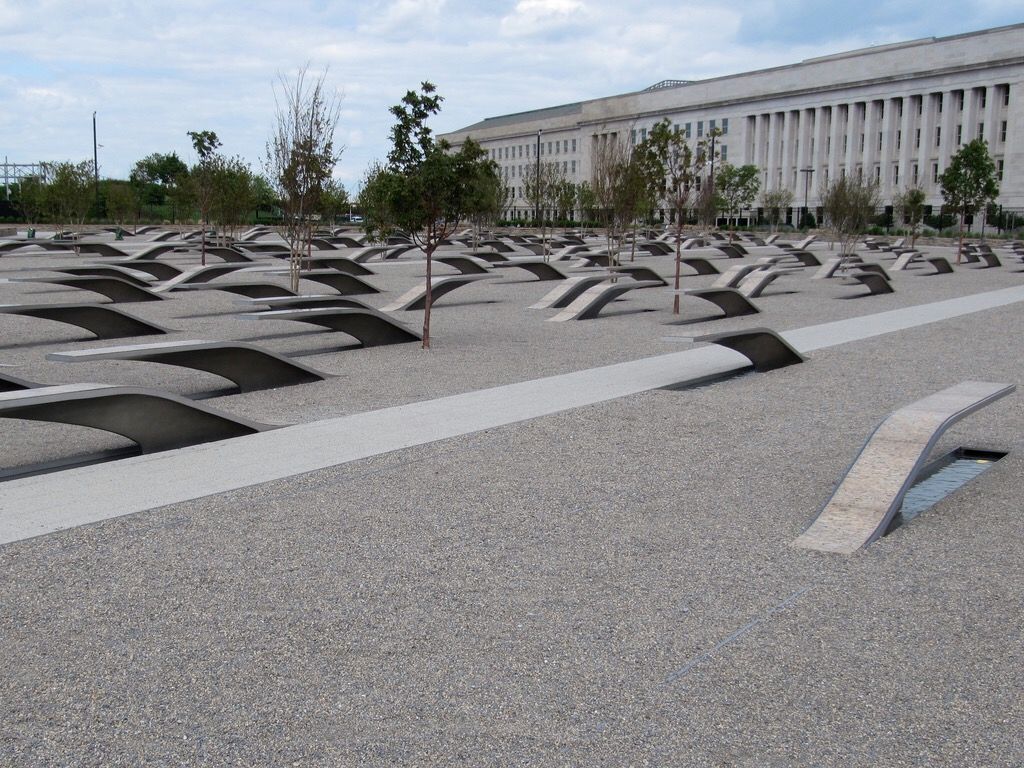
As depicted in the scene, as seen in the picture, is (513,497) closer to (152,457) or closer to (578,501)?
(578,501)

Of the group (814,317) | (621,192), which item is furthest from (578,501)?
(621,192)

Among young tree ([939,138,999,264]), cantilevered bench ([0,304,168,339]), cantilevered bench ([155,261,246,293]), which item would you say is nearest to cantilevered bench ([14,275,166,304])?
cantilevered bench ([155,261,246,293])

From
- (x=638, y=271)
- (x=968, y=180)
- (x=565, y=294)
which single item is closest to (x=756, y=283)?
(x=638, y=271)

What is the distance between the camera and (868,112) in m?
85.6

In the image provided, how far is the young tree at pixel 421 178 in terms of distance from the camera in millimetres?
12797

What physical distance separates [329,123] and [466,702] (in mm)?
18980

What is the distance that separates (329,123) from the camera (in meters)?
21.1

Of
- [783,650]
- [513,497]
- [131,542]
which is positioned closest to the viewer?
[783,650]

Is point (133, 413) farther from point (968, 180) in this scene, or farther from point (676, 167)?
point (968, 180)

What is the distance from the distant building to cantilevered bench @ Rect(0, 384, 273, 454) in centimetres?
6247

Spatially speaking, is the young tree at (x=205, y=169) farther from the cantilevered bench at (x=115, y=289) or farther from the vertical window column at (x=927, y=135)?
the vertical window column at (x=927, y=135)

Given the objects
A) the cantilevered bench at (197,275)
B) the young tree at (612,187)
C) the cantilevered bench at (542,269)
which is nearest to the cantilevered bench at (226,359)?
the cantilevered bench at (197,275)

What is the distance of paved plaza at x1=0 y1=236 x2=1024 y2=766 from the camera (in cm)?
345

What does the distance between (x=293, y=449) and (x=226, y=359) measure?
9.05 feet
